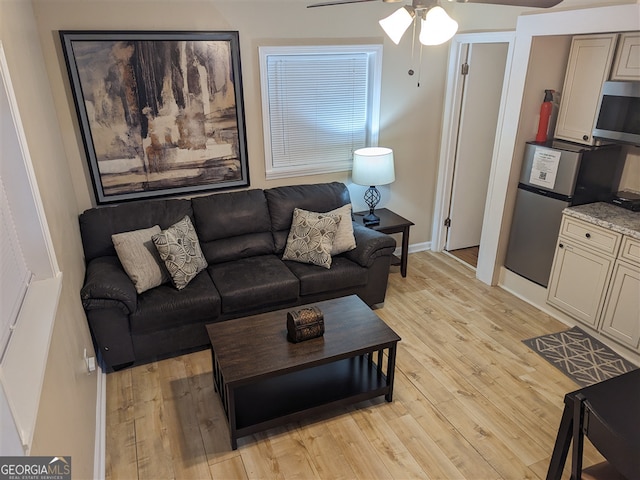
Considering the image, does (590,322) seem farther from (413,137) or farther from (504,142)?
(413,137)

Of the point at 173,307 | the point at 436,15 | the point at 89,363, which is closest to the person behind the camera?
the point at 436,15

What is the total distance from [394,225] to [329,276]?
96 cm

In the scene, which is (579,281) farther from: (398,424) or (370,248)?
(398,424)

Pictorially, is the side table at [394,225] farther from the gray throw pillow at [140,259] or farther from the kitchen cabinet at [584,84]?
the gray throw pillow at [140,259]

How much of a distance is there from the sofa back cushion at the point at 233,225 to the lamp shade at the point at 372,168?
2.89 ft

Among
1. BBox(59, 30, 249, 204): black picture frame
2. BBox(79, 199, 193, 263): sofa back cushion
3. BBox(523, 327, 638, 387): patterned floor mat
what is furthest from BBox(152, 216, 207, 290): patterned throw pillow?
BBox(523, 327, 638, 387): patterned floor mat

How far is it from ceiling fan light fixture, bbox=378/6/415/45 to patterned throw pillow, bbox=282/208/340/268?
1.83 metres

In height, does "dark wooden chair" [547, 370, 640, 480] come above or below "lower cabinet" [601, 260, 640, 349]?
above

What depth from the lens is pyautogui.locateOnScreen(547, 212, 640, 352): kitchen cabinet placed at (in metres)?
3.05

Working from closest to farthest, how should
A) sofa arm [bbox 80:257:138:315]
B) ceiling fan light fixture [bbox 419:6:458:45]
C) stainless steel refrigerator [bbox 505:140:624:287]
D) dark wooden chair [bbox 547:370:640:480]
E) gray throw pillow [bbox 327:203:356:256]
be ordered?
dark wooden chair [bbox 547:370:640:480]
ceiling fan light fixture [bbox 419:6:458:45]
sofa arm [bbox 80:257:138:315]
stainless steel refrigerator [bbox 505:140:624:287]
gray throw pillow [bbox 327:203:356:256]

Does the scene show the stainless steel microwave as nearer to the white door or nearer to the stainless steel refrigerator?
the stainless steel refrigerator

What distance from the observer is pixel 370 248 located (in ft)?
11.7

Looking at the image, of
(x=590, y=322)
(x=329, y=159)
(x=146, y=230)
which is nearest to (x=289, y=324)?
(x=146, y=230)

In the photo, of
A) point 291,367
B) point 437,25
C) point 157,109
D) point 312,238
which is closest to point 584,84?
point 437,25
